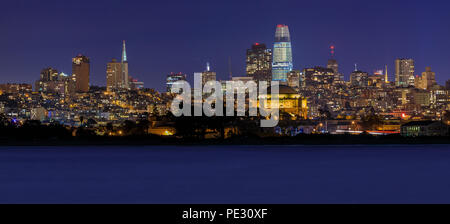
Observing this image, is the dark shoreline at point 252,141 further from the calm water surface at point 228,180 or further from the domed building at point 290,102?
the domed building at point 290,102

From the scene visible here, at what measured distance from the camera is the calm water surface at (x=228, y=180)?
18875mm

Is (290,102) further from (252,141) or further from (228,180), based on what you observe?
(228,180)

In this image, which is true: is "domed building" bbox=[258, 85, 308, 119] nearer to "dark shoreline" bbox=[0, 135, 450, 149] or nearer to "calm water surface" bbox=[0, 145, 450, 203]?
"dark shoreline" bbox=[0, 135, 450, 149]

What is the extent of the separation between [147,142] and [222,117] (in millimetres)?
15592

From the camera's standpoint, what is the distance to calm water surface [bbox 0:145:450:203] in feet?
61.9

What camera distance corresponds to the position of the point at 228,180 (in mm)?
23906

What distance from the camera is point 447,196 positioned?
18562mm

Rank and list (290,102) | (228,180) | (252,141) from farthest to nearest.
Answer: (290,102), (252,141), (228,180)

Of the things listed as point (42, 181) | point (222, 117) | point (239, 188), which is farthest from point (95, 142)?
point (239, 188)

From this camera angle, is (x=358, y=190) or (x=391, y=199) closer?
(x=391, y=199)

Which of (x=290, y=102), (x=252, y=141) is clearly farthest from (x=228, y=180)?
(x=290, y=102)
